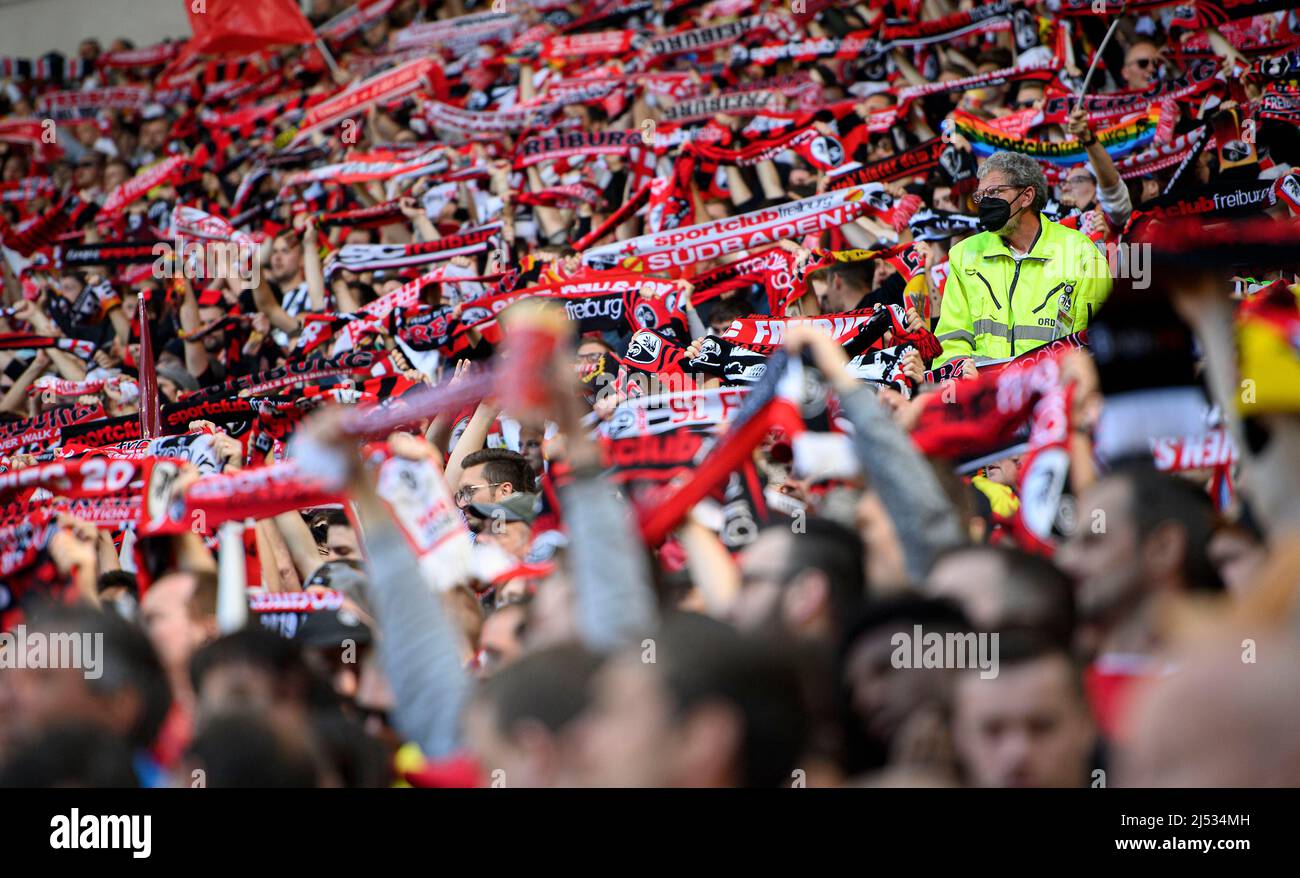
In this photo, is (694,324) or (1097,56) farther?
(1097,56)

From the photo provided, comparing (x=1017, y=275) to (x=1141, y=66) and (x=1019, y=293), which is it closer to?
(x=1019, y=293)

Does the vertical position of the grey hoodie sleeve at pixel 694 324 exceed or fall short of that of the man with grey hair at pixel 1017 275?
it exceeds it

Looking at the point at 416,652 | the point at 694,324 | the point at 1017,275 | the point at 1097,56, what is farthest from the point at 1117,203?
the point at 416,652

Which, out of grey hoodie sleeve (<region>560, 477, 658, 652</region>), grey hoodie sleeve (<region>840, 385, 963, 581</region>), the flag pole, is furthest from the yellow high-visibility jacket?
grey hoodie sleeve (<region>560, 477, 658, 652</region>)

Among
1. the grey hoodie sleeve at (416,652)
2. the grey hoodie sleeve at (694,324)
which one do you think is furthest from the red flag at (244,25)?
the grey hoodie sleeve at (416,652)

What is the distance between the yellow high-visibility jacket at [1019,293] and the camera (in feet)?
19.1

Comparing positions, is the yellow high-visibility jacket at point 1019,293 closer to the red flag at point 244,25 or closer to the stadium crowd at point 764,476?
the stadium crowd at point 764,476

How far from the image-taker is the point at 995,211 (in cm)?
585

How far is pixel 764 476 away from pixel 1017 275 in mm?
2104

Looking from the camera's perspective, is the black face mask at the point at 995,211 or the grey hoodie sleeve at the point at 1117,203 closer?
the black face mask at the point at 995,211

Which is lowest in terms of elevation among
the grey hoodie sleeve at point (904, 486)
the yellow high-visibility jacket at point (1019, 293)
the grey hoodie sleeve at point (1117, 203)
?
the grey hoodie sleeve at point (904, 486)

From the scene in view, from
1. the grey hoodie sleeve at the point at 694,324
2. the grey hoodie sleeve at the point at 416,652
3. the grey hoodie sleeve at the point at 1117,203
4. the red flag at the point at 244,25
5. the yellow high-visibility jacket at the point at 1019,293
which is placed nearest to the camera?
the grey hoodie sleeve at the point at 416,652

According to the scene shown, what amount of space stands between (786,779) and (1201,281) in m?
1.35
